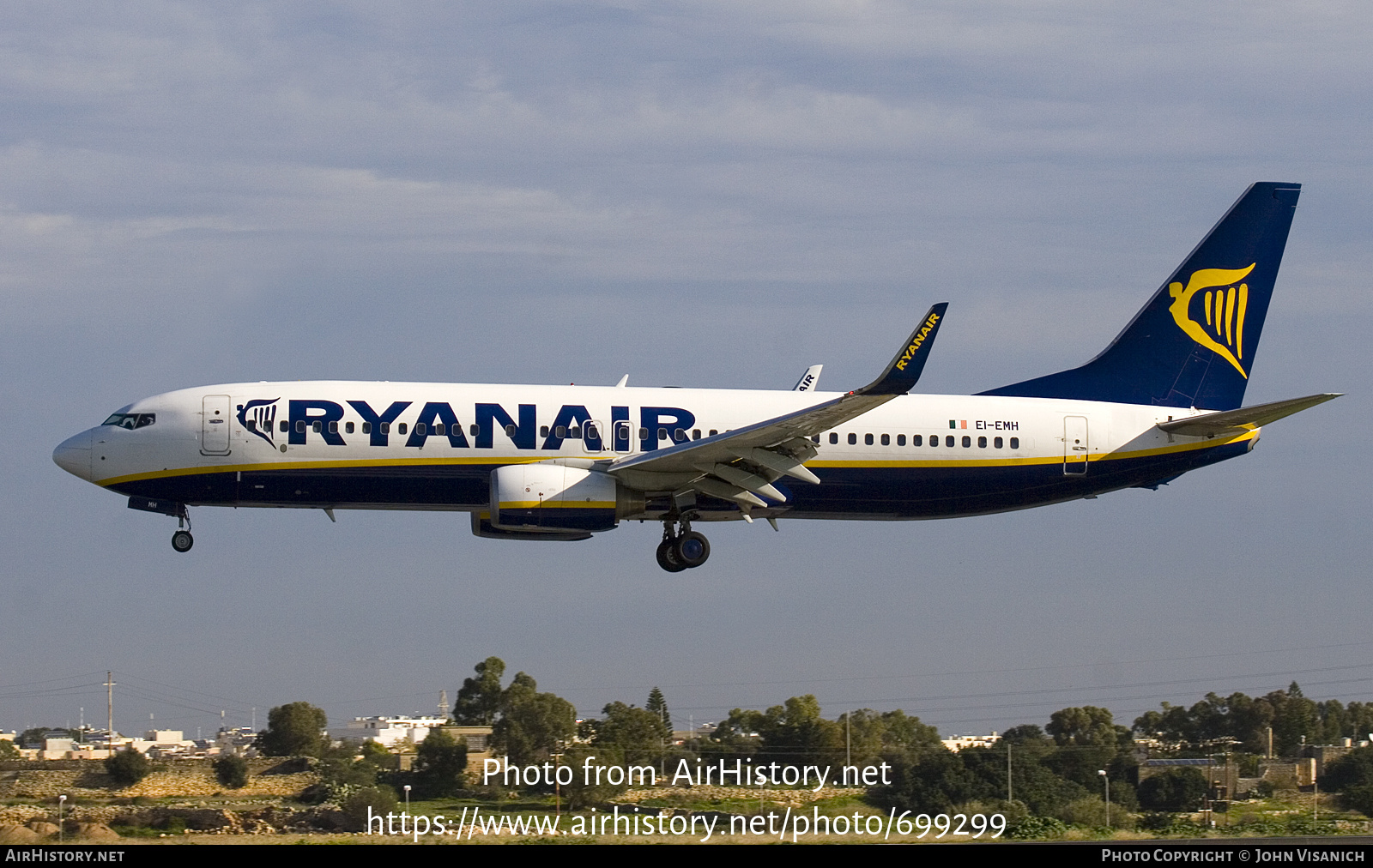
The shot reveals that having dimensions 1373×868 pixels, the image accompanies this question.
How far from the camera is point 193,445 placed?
1610 inches

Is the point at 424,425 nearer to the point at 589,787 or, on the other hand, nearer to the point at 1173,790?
the point at 589,787

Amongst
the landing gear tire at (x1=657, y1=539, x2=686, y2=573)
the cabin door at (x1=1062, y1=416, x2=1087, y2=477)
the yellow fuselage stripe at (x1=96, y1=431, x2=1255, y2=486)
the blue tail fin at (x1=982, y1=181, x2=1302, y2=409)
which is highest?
the blue tail fin at (x1=982, y1=181, x2=1302, y2=409)

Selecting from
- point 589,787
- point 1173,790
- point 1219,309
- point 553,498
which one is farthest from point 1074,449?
point 589,787

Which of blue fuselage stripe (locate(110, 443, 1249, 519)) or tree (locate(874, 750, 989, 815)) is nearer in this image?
tree (locate(874, 750, 989, 815))

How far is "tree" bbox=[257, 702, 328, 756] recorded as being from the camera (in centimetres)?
3956

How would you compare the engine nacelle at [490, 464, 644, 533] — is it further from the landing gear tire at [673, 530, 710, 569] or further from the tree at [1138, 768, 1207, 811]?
the tree at [1138, 768, 1207, 811]

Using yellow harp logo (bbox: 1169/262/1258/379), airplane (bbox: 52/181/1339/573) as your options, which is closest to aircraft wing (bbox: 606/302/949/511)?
airplane (bbox: 52/181/1339/573)

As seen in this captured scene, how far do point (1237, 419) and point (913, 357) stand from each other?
498 inches

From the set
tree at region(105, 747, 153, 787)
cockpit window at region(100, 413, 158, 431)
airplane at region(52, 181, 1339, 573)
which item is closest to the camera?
tree at region(105, 747, 153, 787)

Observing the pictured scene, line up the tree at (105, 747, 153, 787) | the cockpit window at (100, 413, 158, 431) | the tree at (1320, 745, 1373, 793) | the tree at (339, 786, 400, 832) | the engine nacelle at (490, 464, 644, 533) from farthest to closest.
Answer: the cockpit window at (100, 413, 158, 431) → the engine nacelle at (490, 464, 644, 533) → the tree at (1320, 745, 1373, 793) → the tree at (105, 747, 153, 787) → the tree at (339, 786, 400, 832)

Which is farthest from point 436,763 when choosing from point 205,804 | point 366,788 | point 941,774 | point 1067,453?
point 1067,453

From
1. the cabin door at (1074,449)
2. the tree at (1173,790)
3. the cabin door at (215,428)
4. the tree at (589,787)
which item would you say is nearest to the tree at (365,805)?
the tree at (589,787)

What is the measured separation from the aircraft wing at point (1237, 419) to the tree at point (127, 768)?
27.6 m

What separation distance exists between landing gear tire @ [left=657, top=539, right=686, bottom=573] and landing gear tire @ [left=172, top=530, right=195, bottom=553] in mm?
12183
